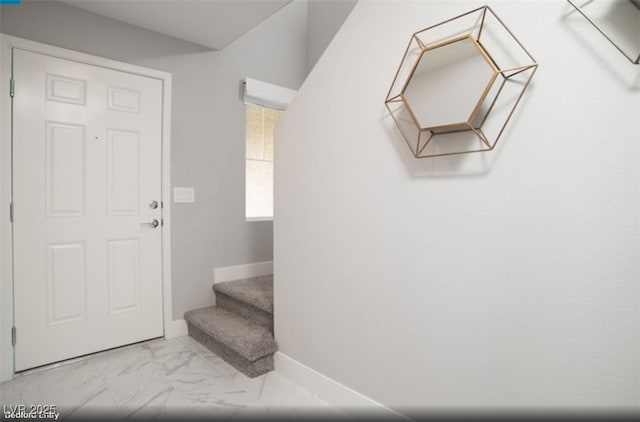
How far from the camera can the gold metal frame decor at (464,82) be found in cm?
108

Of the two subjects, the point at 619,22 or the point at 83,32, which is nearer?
the point at 619,22

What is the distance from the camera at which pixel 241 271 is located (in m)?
3.04

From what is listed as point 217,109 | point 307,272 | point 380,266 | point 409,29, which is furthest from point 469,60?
point 217,109

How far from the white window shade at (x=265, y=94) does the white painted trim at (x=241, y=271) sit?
1490mm

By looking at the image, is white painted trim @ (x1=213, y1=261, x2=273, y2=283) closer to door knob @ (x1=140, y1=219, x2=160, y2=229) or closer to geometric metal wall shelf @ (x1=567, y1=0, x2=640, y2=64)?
door knob @ (x1=140, y1=219, x2=160, y2=229)

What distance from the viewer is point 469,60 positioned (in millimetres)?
1116

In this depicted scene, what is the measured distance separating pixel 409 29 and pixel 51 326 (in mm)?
2644

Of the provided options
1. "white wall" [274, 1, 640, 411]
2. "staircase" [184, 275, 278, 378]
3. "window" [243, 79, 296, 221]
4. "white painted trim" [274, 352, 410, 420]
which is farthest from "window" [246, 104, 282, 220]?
"white painted trim" [274, 352, 410, 420]

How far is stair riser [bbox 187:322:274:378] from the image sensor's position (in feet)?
6.63

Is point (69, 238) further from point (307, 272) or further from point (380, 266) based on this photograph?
point (380, 266)

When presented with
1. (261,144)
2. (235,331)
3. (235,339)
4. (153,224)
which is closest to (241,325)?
(235,331)

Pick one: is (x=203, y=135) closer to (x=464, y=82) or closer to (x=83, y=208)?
(x=83, y=208)

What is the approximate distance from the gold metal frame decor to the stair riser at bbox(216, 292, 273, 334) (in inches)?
60.3

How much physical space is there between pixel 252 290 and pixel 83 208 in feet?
4.14
